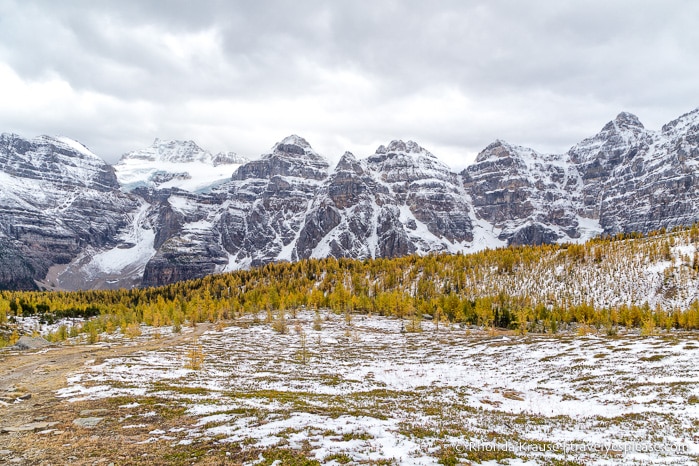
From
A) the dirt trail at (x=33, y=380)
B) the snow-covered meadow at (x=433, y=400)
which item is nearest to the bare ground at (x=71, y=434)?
the dirt trail at (x=33, y=380)

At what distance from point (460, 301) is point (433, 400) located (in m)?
108

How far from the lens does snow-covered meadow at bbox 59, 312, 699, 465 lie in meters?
17.6

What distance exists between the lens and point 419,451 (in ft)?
54.7

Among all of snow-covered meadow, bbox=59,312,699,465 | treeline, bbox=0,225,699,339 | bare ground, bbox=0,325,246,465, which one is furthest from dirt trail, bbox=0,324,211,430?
treeline, bbox=0,225,699,339

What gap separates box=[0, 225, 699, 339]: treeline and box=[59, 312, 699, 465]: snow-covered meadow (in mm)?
49294

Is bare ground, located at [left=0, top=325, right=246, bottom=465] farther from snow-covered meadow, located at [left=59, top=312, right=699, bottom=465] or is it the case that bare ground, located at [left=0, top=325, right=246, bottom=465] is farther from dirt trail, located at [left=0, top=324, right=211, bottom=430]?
snow-covered meadow, located at [left=59, top=312, right=699, bottom=465]

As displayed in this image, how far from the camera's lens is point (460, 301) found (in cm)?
13650

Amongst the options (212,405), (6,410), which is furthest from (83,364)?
(212,405)

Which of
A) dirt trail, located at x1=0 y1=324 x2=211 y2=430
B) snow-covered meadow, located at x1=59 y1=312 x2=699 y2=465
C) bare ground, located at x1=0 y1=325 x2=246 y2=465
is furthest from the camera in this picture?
dirt trail, located at x1=0 y1=324 x2=211 y2=430

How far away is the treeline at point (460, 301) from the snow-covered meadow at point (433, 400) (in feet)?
162

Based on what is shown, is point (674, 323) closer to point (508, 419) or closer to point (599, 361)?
point (599, 361)

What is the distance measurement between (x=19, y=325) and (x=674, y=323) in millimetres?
166799

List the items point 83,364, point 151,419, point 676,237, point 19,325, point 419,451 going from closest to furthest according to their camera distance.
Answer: point 419,451
point 151,419
point 83,364
point 19,325
point 676,237

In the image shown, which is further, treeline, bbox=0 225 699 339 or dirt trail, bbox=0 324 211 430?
treeline, bbox=0 225 699 339
